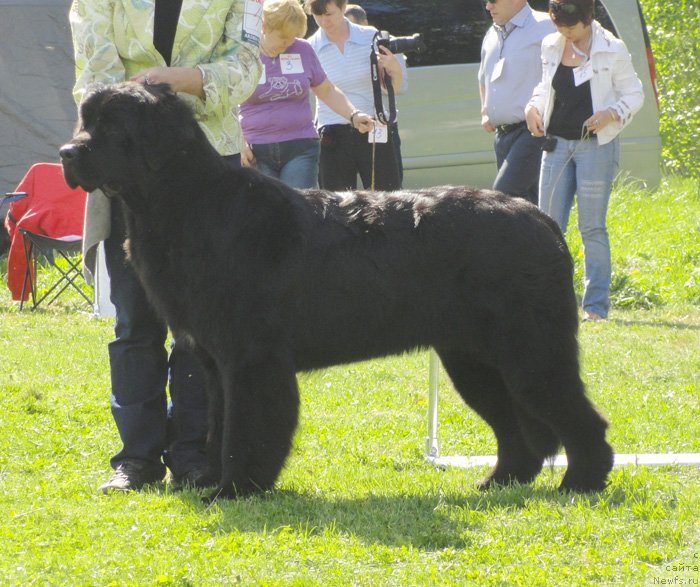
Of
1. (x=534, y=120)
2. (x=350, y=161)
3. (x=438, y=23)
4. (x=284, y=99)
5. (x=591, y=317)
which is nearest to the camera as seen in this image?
(x=534, y=120)

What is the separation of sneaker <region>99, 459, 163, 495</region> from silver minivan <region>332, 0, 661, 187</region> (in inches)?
237

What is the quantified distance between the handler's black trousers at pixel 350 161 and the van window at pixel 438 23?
1.94m

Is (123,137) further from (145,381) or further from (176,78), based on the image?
(145,381)

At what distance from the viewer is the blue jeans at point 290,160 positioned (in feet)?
25.1

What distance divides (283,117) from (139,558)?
190 inches

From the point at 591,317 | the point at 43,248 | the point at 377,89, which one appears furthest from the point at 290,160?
the point at 591,317

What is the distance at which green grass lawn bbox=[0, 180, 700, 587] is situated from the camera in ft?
10.3

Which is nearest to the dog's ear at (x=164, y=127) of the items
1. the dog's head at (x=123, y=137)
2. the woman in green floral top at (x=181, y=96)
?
the dog's head at (x=123, y=137)

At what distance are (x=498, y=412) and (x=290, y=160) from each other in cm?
383

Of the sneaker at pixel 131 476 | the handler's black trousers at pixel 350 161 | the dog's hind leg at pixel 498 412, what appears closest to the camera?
the sneaker at pixel 131 476

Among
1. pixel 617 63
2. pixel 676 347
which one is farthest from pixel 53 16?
pixel 676 347

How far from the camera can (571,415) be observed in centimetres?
396

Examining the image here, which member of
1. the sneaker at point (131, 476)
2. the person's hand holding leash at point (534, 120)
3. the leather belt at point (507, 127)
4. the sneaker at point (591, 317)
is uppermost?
the person's hand holding leash at point (534, 120)

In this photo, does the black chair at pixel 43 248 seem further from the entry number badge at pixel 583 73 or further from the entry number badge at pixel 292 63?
the entry number badge at pixel 583 73
